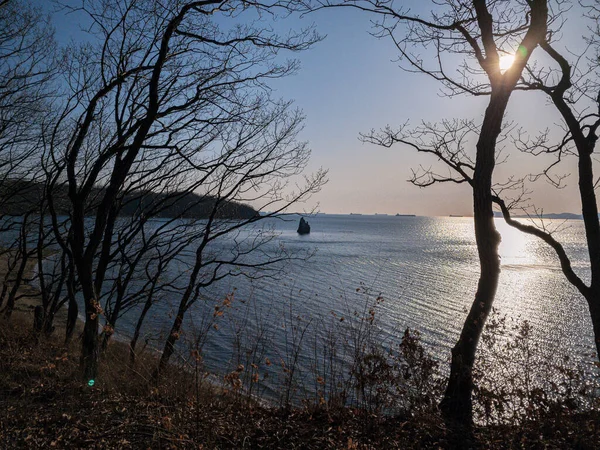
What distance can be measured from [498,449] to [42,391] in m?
4.82

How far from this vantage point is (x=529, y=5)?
629 centimetres

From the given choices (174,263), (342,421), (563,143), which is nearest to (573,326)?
(563,143)

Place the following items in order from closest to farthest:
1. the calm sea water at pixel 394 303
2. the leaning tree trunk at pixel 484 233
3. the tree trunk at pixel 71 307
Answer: the leaning tree trunk at pixel 484 233 < the tree trunk at pixel 71 307 < the calm sea water at pixel 394 303

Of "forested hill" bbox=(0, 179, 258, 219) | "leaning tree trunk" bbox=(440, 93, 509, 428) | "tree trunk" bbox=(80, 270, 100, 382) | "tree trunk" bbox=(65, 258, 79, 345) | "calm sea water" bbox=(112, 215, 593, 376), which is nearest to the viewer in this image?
"tree trunk" bbox=(80, 270, 100, 382)

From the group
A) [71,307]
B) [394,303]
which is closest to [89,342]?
[71,307]

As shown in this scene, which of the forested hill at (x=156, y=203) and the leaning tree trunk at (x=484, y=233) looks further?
the forested hill at (x=156, y=203)

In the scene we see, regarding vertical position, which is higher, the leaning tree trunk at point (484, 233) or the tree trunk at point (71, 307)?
the leaning tree trunk at point (484, 233)

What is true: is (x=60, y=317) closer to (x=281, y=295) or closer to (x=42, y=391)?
(x=281, y=295)

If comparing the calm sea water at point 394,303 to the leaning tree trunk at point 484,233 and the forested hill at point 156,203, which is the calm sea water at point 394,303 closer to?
the forested hill at point 156,203

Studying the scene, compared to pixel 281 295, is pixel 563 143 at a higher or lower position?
higher

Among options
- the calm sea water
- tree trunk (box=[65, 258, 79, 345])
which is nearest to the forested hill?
the calm sea water

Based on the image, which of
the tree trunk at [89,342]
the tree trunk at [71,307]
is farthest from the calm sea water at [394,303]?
the tree trunk at [89,342]

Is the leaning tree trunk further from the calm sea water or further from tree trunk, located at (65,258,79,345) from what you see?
tree trunk, located at (65,258,79,345)

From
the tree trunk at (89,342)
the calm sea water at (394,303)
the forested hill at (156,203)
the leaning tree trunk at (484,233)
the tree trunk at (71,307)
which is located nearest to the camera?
the tree trunk at (89,342)
